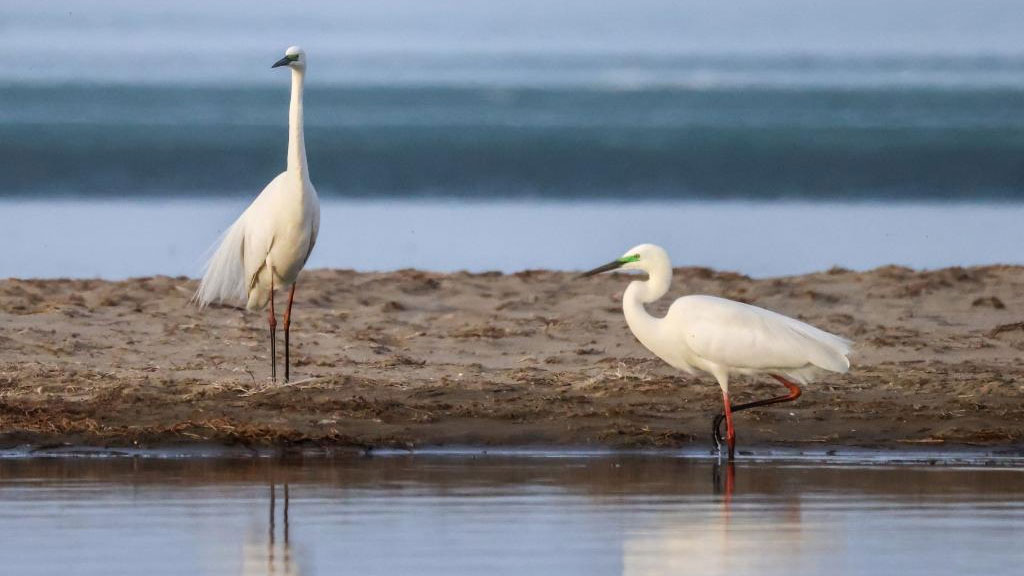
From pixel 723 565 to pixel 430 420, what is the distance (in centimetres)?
412

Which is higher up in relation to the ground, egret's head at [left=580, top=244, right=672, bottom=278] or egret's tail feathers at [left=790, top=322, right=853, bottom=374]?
egret's head at [left=580, top=244, right=672, bottom=278]

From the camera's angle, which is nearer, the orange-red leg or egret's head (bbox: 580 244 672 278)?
the orange-red leg

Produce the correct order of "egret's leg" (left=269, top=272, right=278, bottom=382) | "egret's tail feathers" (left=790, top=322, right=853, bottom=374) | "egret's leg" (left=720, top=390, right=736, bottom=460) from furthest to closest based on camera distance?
"egret's leg" (left=269, top=272, right=278, bottom=382) < "egret's tail feathers" (left=790, top=322, right=853, bottom=374) < "egret's leg" (left=720, top=390, right=736, bottom=460)

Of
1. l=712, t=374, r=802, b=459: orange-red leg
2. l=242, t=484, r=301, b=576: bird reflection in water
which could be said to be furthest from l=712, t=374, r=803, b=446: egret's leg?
l=242, t=484, r=301, b=576: bird reflection in water

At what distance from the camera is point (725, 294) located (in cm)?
1750

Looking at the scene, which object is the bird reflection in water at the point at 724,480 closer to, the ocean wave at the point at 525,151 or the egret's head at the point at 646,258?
the egret's head at the point at 646,258

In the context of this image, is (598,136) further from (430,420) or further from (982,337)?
(430,420)

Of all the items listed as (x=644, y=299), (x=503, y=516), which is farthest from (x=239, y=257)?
(x=503, y=516)

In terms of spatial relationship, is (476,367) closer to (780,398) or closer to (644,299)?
(644,299)

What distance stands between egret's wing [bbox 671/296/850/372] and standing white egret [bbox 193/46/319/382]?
314 cm

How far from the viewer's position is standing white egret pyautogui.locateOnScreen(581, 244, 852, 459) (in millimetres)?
11945

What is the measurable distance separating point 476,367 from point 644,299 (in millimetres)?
2154

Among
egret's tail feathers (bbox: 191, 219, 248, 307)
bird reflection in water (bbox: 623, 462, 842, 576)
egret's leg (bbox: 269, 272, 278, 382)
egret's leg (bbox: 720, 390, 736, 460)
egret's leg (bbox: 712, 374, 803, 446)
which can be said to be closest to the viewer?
bird reflection in water (bbox: 623, 462, 842, 576)

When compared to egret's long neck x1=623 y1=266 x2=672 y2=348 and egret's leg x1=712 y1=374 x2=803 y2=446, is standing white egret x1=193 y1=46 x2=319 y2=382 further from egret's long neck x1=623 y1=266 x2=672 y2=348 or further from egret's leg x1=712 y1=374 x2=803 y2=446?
egret's leg x1=712 y1=374 x2=803 y2=446
